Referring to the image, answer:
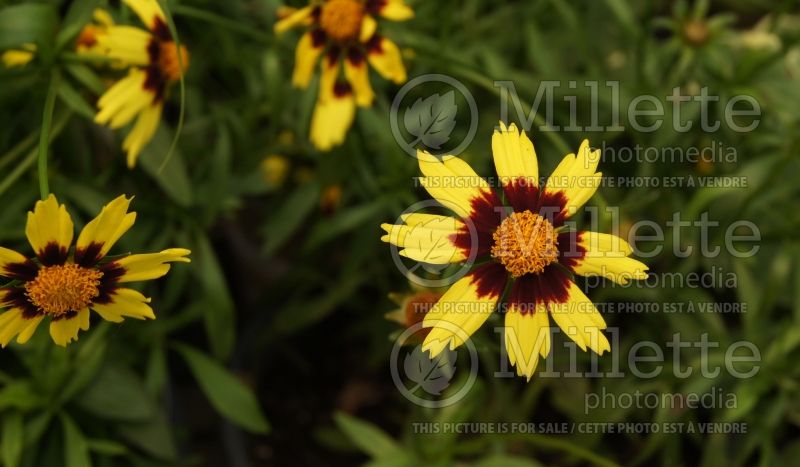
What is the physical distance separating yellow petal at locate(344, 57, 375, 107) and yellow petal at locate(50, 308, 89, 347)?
48 centimetres

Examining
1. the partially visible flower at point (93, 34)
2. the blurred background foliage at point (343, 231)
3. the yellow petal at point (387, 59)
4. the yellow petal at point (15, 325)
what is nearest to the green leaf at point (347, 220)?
the blurred background foliage at point (343, 231)

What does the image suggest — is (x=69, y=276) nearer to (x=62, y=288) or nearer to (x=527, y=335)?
(x=62, y=288)

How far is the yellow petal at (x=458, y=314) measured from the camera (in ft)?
2.66

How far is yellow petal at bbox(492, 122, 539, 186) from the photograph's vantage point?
2.88 feet

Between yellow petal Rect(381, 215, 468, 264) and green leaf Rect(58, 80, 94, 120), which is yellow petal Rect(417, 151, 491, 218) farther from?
green leaf Rect(58, 80, 94, 120)

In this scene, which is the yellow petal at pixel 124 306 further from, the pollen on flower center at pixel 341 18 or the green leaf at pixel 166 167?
the pollen on flower center at pixel 341 18

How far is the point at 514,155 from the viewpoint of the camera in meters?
0.88

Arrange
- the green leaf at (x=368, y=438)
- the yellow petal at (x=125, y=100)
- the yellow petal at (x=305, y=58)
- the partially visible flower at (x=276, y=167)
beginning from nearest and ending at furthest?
the yellow petal at (x=125, y=100), the yellow petal at (x=305, y=58), the green leaf at (x=368, y=438), the partially visible flower at (x=276, y=167)

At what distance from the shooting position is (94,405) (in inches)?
47.4

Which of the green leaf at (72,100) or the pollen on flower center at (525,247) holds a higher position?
the green leaf at (72,100)
